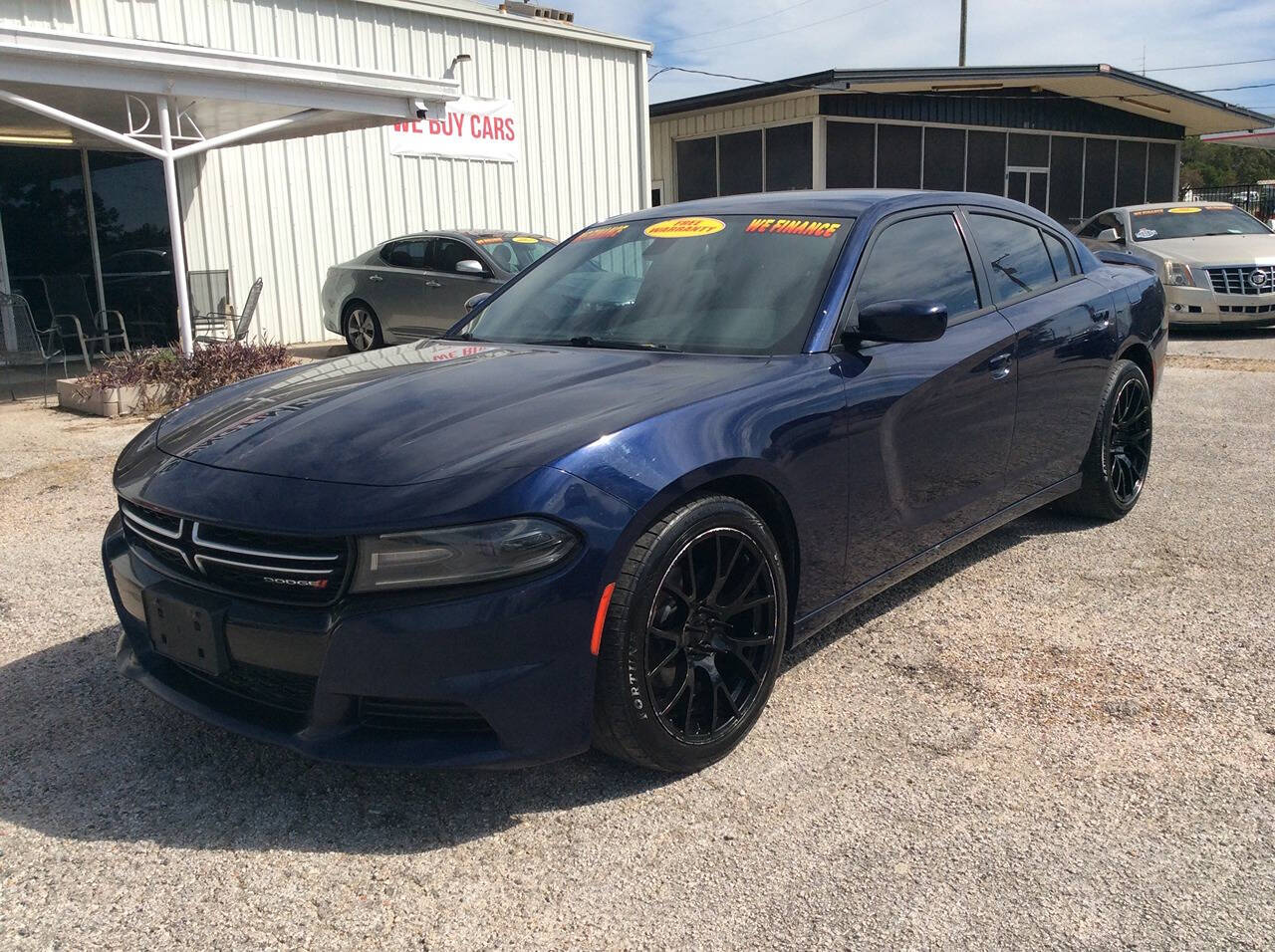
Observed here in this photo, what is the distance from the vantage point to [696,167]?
77.8ft

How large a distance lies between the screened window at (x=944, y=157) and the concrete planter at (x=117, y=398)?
18.5 m

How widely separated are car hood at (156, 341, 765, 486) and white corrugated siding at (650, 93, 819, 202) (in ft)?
63.8

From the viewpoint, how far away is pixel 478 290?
11484 millimetres

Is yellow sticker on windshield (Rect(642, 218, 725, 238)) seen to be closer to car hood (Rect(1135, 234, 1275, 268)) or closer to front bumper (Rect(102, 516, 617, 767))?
front bumper (Rect(102, 516, 617, 767))

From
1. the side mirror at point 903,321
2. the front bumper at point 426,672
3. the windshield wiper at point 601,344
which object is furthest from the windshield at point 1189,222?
the front bumper at point 426,672

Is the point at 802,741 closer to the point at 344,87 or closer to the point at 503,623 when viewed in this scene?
the point at 503,623

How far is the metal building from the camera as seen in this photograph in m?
21.2

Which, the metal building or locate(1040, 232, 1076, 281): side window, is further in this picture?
the metal building

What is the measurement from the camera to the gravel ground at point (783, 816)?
2.28m

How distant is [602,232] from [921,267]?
48.9 inches

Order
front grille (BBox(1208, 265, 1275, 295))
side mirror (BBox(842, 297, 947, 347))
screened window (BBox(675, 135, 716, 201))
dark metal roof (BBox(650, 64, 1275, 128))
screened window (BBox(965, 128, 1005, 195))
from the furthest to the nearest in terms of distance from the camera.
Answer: screened window (BBox(965, 128, 1005, 195)) < screened window (BBox(675, 135, 716, 201)) < dark metal roof (BBox(650, 64, 1275, 128)) < front grille (BBox(1208, 265, 1275, 295)) < side mirror (BBox(842, 297, 947, 347))

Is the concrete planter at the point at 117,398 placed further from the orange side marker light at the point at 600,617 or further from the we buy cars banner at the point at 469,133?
the orange side marker light at the point at 600,617

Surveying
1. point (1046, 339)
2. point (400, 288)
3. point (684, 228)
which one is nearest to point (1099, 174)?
point (400, 288)

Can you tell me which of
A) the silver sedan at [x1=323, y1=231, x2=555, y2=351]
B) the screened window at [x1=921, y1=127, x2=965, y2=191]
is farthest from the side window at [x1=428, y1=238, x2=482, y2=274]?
the screened window at [x1=921, y1=127, x2=965, y2=191]
